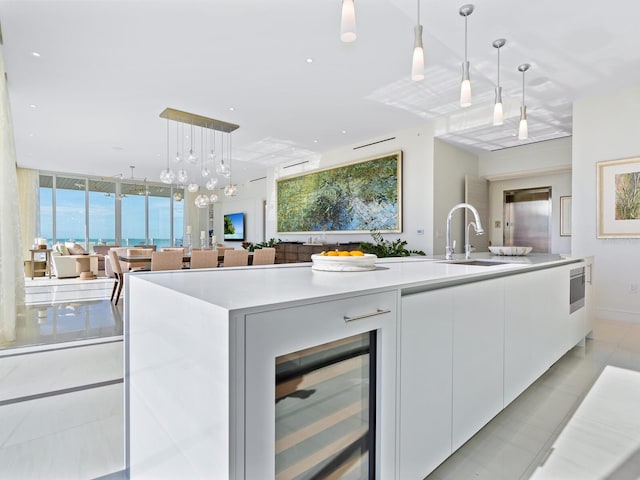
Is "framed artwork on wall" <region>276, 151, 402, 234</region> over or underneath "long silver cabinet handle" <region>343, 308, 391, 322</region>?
over

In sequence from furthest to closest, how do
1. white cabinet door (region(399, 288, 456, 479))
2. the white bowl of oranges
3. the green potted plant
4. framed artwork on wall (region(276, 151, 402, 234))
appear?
framed artwork on wall (region(276, 151, 402, 234)), the green potted plant, the white bowl of oranges, white cabinet door (region(399, 288, 456, 479))

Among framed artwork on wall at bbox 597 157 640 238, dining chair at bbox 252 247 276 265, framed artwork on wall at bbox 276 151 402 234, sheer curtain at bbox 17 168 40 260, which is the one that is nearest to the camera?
framed artwork on wall at bbox 597 157 640 238

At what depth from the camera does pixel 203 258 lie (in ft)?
14.8

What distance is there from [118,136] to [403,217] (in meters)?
5.61

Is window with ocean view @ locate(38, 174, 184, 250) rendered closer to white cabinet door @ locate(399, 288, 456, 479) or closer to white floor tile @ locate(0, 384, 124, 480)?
white floor tile @ locate(0, 384, 124, 480)

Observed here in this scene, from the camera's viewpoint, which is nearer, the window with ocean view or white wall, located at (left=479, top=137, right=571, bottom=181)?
white wall, located at (left=479, top=137, right=571, bottom=181)


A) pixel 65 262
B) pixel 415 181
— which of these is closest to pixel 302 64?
pixel 415 181

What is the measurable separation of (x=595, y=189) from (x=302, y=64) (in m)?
4.02

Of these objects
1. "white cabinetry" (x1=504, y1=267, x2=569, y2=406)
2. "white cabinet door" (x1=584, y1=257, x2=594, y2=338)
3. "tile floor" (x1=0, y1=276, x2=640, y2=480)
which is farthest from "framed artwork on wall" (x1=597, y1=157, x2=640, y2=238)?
"white cabinetry" (x1=504, y1=267, x2=569, y2=406)

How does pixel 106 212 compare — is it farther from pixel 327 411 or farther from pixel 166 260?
pixel 327 411

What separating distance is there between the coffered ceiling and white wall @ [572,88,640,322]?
259 mm

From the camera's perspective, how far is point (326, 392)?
3.26 feet

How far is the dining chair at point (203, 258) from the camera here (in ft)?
14.5

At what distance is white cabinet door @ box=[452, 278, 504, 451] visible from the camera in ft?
4.66
